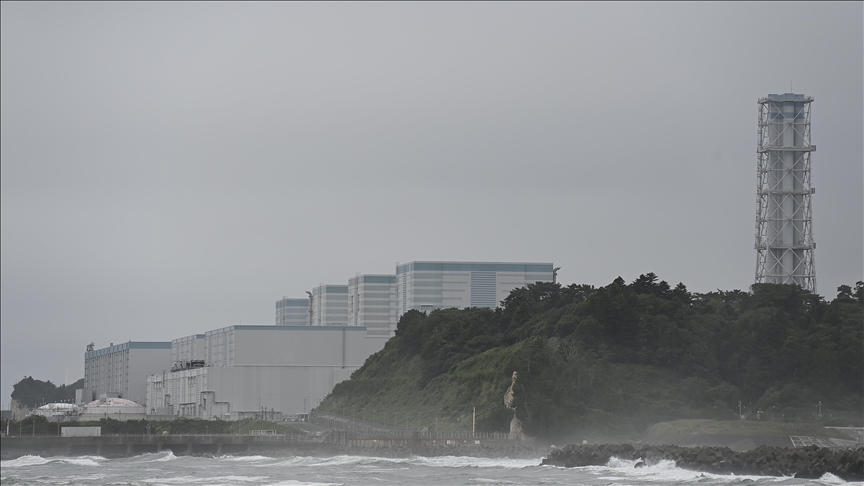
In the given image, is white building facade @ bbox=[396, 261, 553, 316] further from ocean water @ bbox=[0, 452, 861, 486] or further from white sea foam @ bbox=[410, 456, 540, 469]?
white sea foam @ bbox=[410, 456, 540, 469]

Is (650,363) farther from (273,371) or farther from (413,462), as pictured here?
(273,371)

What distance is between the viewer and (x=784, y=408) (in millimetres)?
75375

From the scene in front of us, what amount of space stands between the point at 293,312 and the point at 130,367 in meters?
27.8

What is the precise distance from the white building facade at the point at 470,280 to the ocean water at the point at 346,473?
5094 centimetres

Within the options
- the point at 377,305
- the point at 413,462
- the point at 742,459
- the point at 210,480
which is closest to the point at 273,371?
the point at 377,305

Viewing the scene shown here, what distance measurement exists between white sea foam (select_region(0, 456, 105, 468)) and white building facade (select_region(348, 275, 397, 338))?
173ft

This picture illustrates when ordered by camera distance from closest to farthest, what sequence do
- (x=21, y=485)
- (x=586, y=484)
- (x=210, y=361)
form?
(x=586, y=484) → (x=21, y=485) → (x=210, y=361)

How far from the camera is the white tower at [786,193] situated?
9606 centimetres

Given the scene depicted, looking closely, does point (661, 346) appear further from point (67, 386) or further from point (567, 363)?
point (67, 386)

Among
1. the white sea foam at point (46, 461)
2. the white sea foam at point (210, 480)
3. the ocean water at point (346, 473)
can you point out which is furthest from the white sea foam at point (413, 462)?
the white sea foam at point (46, 461)

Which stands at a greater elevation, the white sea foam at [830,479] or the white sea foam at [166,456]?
the white sea foam at [830,479]

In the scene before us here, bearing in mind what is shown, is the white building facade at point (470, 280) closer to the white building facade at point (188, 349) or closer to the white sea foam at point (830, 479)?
the white building facade at point (188, 349)

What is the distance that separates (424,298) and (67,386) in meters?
85.9

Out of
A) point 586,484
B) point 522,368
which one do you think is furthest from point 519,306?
point 586,484
